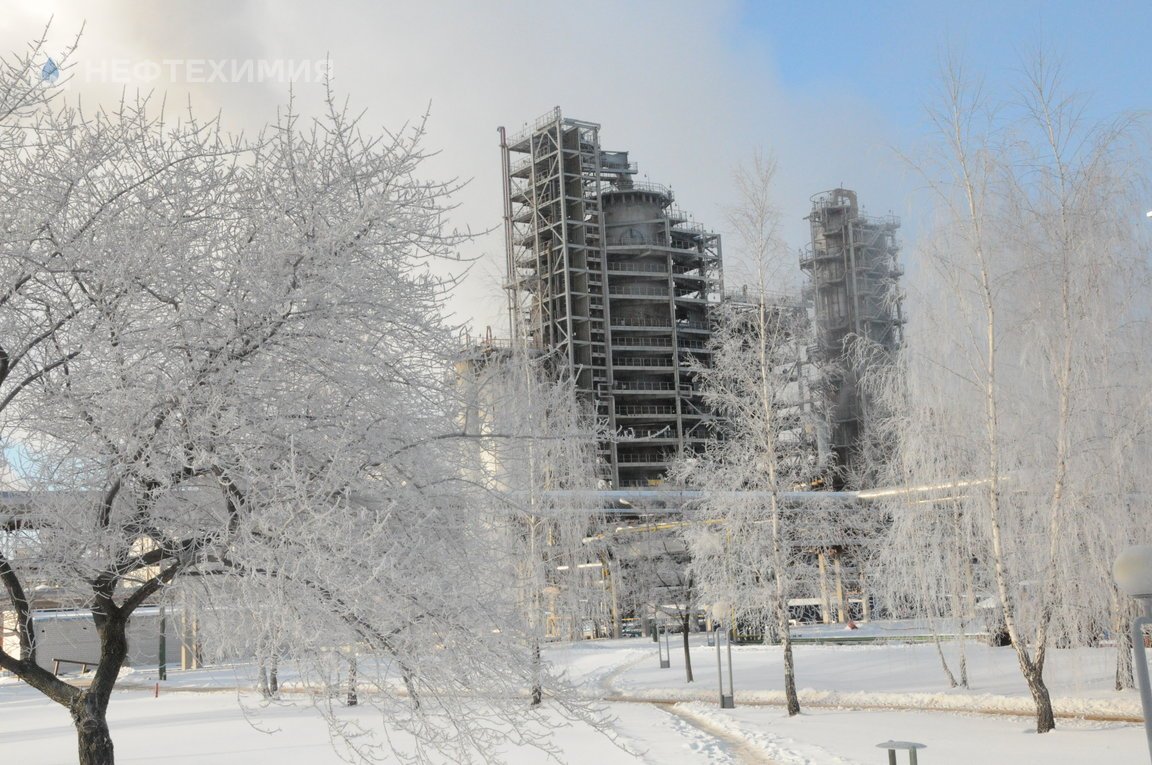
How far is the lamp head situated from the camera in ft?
21.2

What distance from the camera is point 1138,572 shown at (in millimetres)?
6477

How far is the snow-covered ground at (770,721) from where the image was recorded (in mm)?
13039

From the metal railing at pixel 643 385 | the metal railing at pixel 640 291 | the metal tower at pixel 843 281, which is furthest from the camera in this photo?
the metal railing at pixel 640 291

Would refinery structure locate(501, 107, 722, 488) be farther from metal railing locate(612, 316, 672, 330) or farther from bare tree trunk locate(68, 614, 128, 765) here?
bare tree trunk locate(68, 614, 128, 765)

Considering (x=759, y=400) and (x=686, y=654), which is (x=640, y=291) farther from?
(x=759, y=400)

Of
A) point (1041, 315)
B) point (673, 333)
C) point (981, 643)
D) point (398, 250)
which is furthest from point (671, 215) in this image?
point (398, 250)

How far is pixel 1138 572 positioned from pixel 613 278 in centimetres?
6213

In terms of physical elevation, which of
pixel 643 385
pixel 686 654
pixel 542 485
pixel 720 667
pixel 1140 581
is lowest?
pixel 686 654

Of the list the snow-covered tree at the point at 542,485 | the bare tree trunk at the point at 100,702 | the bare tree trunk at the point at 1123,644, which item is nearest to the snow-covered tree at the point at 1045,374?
the bare tree trunk at the point at 1123,644

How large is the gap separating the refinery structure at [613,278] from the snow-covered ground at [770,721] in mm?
36858

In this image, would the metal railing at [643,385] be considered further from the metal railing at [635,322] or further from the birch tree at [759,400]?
the birch tree at [759,400]

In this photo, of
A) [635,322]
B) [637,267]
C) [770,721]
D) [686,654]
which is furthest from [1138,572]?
[637,267]

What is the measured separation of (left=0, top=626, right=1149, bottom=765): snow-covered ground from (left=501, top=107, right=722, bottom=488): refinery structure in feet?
121

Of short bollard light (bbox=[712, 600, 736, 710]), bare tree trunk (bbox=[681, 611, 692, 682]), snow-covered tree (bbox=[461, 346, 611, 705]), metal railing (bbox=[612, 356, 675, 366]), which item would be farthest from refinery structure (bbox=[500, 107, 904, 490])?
short bollard light (bbox=[712, 600, 736, 710])
